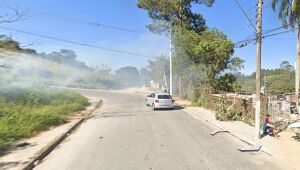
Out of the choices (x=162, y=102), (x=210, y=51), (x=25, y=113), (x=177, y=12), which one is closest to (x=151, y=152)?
(x=25, y=113)

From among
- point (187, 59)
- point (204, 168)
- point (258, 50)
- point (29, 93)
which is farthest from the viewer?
point (187, 59)

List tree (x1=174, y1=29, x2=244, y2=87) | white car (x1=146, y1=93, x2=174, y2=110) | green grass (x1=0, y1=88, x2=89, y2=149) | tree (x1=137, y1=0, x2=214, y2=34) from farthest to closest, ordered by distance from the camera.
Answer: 1. tree (x1=137, y1=0, x2=214, y2=34)
2. tree (x1=174, y1=29, x2=244, y2=87)
3. white car (x1=146, y1=93, x2=174, y2=110)
4. green grass (x1=0, y1=88, x2=89, y2=149)

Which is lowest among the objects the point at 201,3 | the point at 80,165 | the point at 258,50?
the point at 80,165

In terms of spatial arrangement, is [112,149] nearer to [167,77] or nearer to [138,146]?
[138,146]

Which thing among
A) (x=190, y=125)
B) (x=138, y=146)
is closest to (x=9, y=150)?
(x=138, y=146)

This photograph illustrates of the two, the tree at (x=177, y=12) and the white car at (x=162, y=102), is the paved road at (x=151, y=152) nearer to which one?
the white car at (x=162, y=102)

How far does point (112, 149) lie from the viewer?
38.3 ft

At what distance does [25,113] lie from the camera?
17797 mm

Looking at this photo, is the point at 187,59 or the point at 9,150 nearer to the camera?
the point at 9,150

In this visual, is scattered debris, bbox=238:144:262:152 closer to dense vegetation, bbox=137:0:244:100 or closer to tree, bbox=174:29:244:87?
dense vegetation, bbox=137:0:244:100

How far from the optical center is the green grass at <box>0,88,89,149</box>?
13974mm

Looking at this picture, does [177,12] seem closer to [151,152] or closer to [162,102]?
[162,102]

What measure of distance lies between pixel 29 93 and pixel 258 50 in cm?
1667

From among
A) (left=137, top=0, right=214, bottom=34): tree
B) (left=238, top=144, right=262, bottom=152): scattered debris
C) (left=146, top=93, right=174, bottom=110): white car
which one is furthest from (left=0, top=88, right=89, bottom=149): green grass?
(left=137, top=0, right=214, bottom=34): tree
